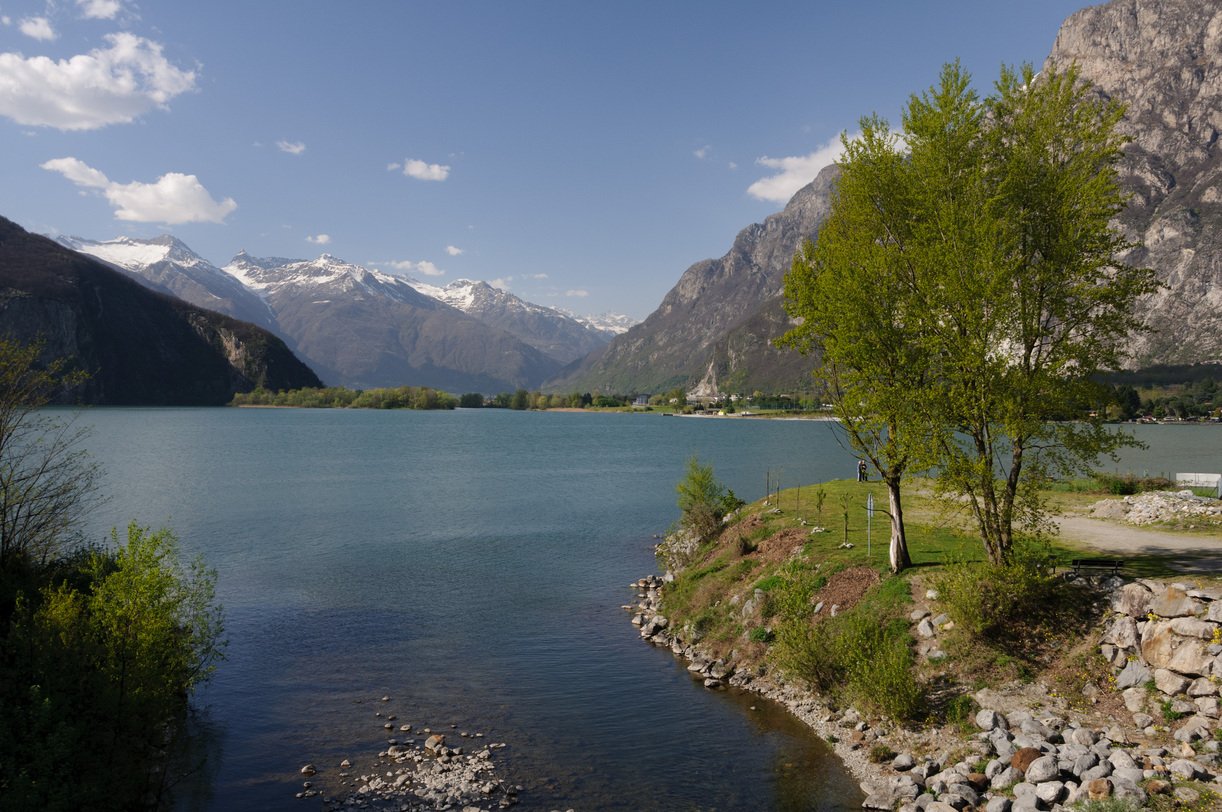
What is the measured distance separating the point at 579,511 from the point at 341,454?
263ft

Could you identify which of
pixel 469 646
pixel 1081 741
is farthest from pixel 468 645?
pixel 1081 741

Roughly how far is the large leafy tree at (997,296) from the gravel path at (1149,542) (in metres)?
5.42

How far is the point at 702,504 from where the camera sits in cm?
4934

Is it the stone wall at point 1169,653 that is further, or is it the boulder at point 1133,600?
the boulder at point 1133,600

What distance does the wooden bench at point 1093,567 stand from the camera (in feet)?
81.7

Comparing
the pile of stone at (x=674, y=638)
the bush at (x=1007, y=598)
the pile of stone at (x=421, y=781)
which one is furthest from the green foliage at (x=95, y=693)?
the bush at (x=1007, y=598)

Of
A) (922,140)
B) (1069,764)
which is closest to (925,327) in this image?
(922,140)

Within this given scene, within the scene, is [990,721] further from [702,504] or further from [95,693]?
[702,504]

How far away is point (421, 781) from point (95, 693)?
9.51 metres

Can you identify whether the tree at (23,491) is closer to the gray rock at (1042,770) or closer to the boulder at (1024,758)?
the boulder at (1024,758)

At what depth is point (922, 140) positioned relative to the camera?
28578mm

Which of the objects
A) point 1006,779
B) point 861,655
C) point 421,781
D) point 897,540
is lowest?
point 421,781

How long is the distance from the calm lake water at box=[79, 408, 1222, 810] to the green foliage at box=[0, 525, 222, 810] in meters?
4.03

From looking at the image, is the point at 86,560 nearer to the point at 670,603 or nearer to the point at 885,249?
the point at 670,603
